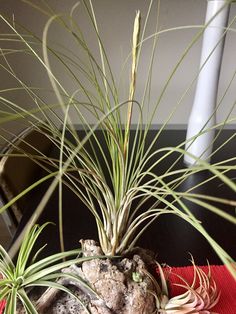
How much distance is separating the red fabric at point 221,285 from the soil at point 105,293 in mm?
188

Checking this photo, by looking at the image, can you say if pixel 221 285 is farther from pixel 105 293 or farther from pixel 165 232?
pixel 105 293

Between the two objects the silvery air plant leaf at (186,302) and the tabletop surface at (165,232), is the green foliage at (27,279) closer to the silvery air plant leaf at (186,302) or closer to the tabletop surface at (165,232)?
the silvery air plant leaf at (186,302)

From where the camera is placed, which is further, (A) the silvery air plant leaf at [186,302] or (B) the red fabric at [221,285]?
(B) the red fabric at [221,285]

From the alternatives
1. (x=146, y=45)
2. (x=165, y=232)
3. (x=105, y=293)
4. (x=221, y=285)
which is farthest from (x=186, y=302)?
(x=146, y=45)

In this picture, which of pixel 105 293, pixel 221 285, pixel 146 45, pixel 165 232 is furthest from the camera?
pixel 146 45

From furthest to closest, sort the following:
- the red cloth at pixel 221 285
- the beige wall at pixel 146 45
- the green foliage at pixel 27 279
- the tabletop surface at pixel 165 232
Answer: the beige wall at pixel 146 45, the tabletop surface at pixel 165 232, the red cloth at pixel 221 285, the green foliage at pixel 27 279

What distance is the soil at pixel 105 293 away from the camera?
18.5 inches

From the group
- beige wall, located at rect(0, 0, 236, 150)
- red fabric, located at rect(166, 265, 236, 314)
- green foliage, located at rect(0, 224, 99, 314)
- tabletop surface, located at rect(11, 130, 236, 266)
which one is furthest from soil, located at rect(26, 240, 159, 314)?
beige wall, located at rect(0, 0, 236, 150)

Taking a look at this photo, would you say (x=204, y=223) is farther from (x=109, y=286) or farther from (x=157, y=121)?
(x=157, y=121)

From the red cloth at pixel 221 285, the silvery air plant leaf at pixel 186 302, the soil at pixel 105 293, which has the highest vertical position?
the soil at pixel 105 293

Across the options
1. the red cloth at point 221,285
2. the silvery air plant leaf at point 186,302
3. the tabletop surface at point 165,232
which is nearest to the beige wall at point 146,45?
the tabletop surface at point 165,232

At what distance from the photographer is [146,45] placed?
1550 millimetres

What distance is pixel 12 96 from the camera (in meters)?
1.64

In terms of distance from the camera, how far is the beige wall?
1506 millimetres
